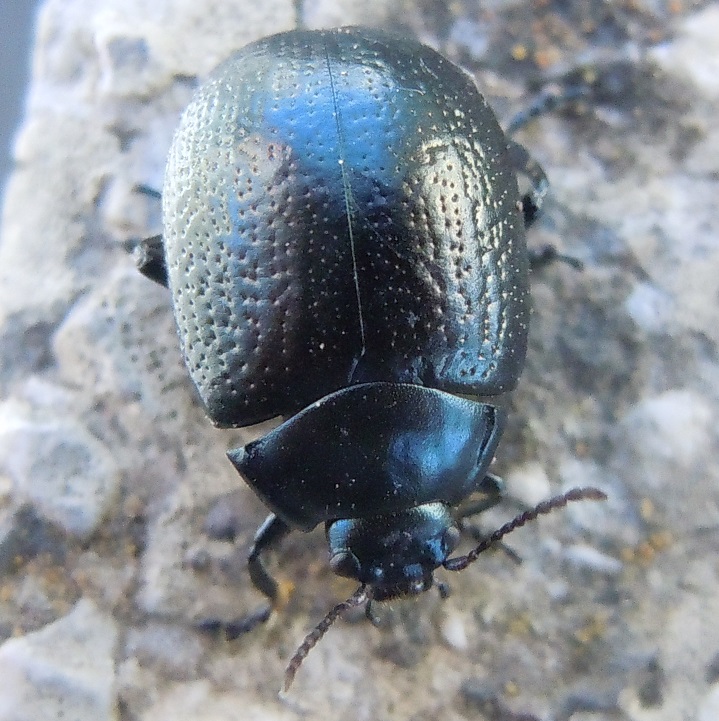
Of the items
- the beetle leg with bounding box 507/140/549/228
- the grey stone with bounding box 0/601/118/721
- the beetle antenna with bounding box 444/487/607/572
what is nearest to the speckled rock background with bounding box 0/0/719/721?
the grey stone with bounding box 0/601/118/721

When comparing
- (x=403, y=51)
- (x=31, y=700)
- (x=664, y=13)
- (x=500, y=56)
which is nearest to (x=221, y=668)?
(x=31, y=700)

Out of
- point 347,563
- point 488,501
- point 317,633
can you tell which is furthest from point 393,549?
point 488,501

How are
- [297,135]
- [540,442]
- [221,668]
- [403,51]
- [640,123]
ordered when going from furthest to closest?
[640,123] < [540,442] < [221,668] < [403,51] < [297,135]

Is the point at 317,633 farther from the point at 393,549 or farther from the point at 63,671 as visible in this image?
the point at 63,671

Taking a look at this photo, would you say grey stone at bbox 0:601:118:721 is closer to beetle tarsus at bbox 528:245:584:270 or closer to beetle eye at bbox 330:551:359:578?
beetle eye at bbox 330:551:359:578

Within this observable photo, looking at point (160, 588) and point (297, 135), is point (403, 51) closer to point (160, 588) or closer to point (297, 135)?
point (297, 135)
